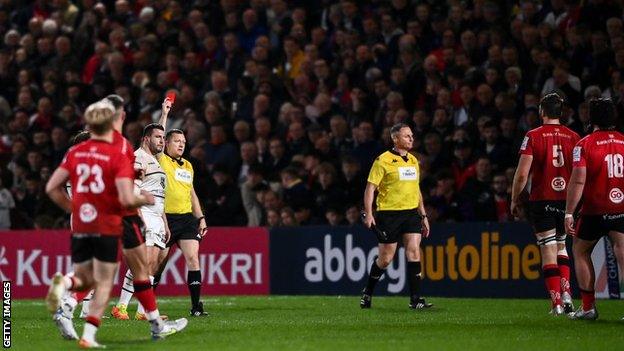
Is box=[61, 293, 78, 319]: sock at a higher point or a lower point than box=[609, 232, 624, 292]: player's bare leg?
lower

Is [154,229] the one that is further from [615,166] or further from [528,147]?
[615,166]

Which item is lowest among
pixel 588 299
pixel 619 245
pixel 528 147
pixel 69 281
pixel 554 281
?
pixel 588 299

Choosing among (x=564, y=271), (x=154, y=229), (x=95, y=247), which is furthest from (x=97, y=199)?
(x=564, y=271)

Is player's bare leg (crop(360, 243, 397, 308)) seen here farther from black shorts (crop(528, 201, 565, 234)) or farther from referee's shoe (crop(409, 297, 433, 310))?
black shorts (crop(528, 201, 565, 234))

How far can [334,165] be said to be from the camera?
2353cm

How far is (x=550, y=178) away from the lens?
16.0 meters

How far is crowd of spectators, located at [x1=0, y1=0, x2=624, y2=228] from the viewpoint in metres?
21.8

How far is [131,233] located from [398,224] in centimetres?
584

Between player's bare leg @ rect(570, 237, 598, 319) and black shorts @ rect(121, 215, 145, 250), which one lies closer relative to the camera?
black shorts @ rect(121, 215, 145, 250)

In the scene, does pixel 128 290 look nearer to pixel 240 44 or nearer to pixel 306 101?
pixel 306 101

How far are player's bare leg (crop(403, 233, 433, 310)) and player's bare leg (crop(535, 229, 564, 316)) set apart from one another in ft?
8.21

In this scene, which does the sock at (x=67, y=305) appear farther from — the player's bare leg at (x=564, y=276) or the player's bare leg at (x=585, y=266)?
the player's bare leg at (x=564, y=276)

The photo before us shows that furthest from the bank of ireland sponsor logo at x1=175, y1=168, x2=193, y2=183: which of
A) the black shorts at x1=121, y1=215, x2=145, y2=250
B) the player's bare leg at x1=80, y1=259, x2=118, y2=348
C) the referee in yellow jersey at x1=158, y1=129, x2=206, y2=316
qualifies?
the player's bare leg at x1=80, y1=259, x2=118, y2=348

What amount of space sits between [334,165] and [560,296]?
314 inches
